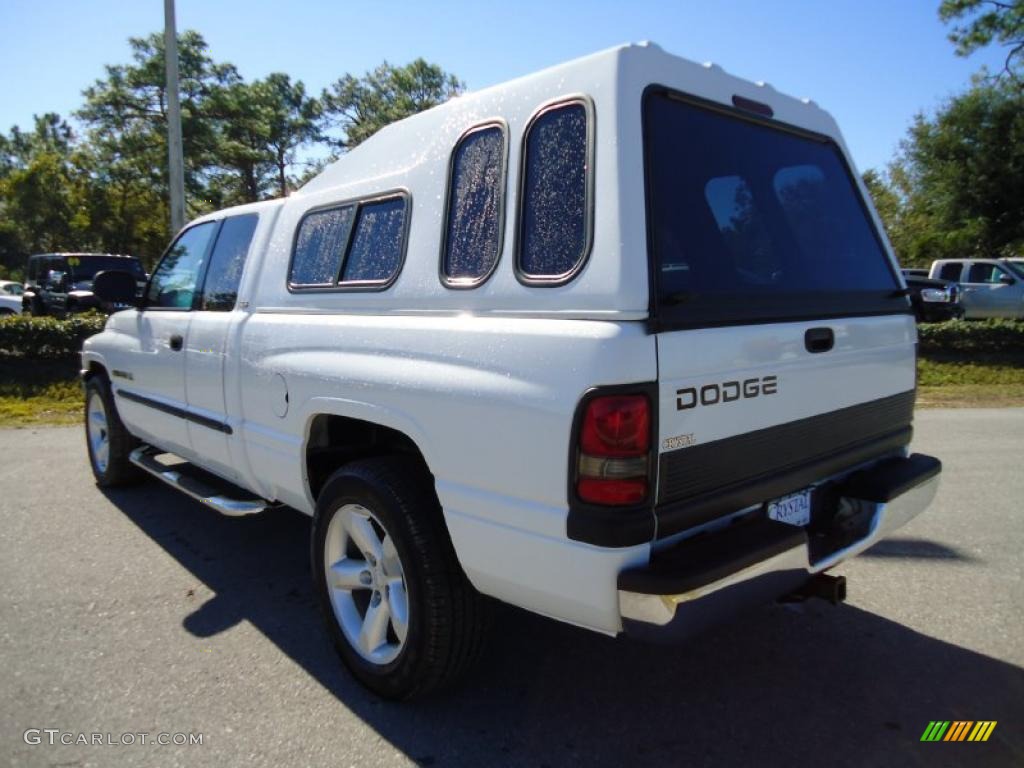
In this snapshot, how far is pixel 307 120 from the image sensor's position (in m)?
37.3

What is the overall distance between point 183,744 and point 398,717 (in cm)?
74

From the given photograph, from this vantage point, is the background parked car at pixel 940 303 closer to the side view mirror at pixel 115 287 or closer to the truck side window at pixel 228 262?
the truck side window at pixel 228 262

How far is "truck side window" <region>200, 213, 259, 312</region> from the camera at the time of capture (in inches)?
147

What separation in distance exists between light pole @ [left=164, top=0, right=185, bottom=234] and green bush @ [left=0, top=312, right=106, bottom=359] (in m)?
3.10

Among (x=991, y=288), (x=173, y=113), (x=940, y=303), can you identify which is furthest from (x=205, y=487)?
(x=991, y=288)

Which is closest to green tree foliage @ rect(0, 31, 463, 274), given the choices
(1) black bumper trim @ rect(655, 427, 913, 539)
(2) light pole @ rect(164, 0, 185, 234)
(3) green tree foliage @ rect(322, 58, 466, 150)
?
(3) green tree foliage @ rect(322, 58, 466, 150)

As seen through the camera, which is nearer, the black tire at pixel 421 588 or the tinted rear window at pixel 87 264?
the black tire at pixel 421 588

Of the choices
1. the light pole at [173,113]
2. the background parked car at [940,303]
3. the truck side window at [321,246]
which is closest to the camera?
the truck side window at [321,246]

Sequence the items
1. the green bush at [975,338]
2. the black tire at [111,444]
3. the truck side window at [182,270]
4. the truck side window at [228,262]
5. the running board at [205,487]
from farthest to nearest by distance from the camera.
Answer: the green bush at [975,338]
the black tire at [111,444]
the truck side window at [182,270]
the truck side window at [228,262]
the running board at [205,487]

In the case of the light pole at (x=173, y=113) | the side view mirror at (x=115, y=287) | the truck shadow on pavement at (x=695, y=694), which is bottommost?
the truck shadow on pavement at (x=695, y=694)

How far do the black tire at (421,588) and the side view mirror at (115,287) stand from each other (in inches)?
114

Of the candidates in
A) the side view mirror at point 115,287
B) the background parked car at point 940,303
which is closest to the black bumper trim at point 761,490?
the side view mirror at point 115,287

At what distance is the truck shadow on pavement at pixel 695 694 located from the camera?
2.34m

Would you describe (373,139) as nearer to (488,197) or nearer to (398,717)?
(488,197)
